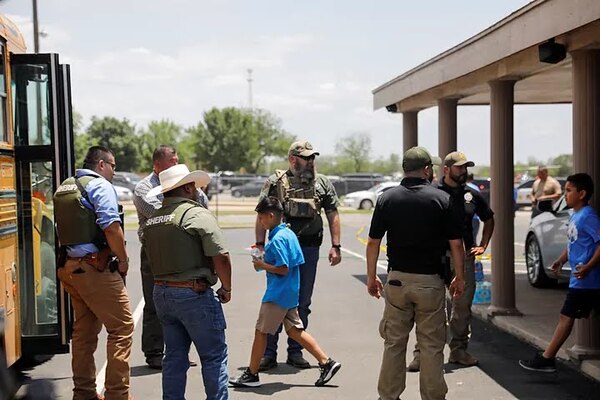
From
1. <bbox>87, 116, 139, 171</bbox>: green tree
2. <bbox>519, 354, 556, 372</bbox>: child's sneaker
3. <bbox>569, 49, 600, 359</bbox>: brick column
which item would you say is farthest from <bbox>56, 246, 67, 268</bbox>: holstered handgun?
<bbox>87, 116, 139, 171</bbox>: green tree

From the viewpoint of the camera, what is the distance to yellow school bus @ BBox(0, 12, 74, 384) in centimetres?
681

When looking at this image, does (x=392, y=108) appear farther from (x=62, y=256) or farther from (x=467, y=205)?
(x=62, y=256)

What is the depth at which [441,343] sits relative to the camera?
6.17 meters

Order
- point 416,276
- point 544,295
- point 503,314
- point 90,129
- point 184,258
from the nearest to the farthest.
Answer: point 184,258 < point 416,276 < point 503,314 < point 544,295 < point 90,129

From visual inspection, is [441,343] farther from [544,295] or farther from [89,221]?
[544,295]

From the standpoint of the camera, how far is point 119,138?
92938 millimetres

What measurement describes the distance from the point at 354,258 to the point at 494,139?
7.90m

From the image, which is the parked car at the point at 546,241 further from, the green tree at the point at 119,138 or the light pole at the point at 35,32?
Answer: the green tree at the point at 119,138

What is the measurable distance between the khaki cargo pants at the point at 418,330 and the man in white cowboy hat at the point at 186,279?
1.32 metres

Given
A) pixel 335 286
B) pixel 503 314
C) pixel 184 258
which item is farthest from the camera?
pixel 335 286

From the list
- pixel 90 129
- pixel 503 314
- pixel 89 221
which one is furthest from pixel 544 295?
pixel 90 129

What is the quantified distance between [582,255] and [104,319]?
404 centimetres

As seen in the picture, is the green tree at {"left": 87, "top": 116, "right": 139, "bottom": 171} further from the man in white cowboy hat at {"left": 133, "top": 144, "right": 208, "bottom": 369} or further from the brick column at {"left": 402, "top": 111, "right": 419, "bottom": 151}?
the man in white cowboy hat at {"left": 133, "top": 144, "right": 208, "bottom": 369}

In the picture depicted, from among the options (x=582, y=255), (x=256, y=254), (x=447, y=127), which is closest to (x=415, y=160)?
(x=256, y=254)
